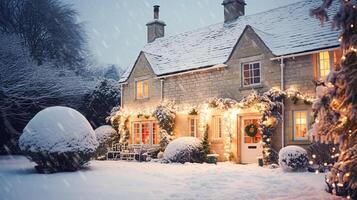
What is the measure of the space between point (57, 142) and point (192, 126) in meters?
9.22

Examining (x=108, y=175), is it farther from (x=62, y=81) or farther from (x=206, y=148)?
(x=62, y=81)

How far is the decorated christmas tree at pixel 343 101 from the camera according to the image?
7.54 m

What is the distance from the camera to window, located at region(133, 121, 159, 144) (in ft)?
79.9

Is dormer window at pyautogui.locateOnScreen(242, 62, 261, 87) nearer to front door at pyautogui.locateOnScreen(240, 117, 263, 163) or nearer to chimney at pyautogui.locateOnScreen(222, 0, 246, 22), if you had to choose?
front door at pyautogui.locateOnScreen(240, 117, 263, 163)

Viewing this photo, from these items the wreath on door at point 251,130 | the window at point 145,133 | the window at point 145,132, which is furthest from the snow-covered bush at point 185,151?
the window at point 145,133

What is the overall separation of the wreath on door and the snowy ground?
11.7 ft

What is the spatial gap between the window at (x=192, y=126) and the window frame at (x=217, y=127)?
54.3 inches

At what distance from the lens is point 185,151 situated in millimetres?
19188

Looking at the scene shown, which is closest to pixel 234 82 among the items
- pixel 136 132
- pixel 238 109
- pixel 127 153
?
pixel 238 109

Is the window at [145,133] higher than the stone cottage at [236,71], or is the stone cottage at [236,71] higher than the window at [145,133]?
the stone cottage at [236,71]

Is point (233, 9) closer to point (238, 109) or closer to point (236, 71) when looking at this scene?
point (236, 71)

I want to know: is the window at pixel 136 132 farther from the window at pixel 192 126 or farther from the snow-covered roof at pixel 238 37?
the window at pixel 192 126

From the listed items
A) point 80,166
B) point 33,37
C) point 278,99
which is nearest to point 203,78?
point 278,99

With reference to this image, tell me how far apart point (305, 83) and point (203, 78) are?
6.09 meters
